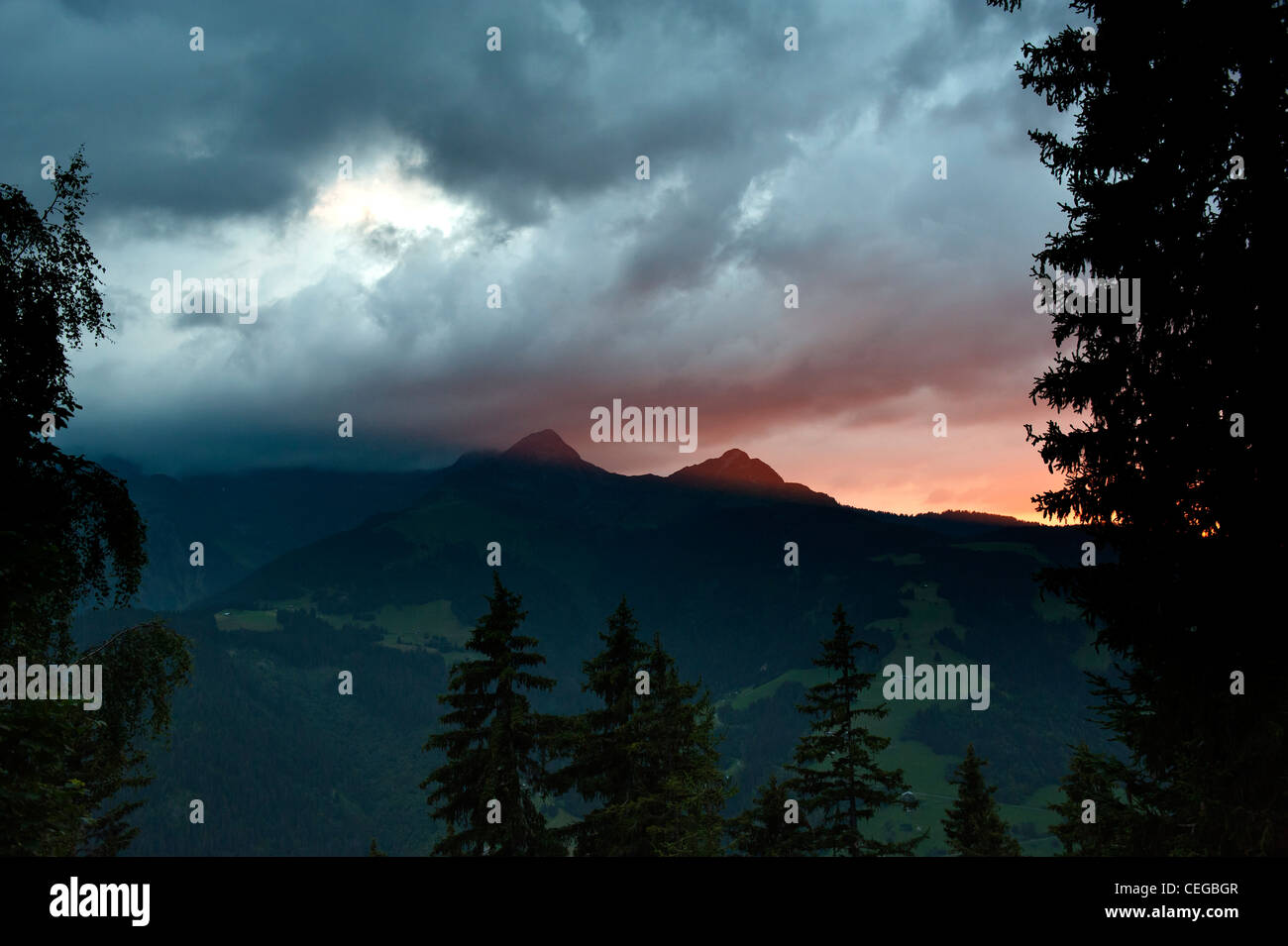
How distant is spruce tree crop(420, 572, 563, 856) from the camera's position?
25688 mm

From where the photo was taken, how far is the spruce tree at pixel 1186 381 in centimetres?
1062

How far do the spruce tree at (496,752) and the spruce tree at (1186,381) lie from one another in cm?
1802

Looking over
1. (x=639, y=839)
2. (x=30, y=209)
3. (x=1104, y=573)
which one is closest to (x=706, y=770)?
(x=639, y=839)

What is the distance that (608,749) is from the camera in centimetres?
2809

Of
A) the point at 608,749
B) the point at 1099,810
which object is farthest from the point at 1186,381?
the point at 608,749

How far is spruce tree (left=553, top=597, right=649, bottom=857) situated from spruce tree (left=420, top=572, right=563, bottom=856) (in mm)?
1366

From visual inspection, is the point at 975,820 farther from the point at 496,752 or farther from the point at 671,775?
the point at 496,752

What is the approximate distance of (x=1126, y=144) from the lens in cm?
1162

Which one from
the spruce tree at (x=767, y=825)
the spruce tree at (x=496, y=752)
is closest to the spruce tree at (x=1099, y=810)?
the spruce tree at (x=767, y=825)

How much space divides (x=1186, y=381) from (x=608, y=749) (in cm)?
2209

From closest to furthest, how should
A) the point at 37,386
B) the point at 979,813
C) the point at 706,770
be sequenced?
the point at 37,386
the point at 706,770
the point at 979,813
